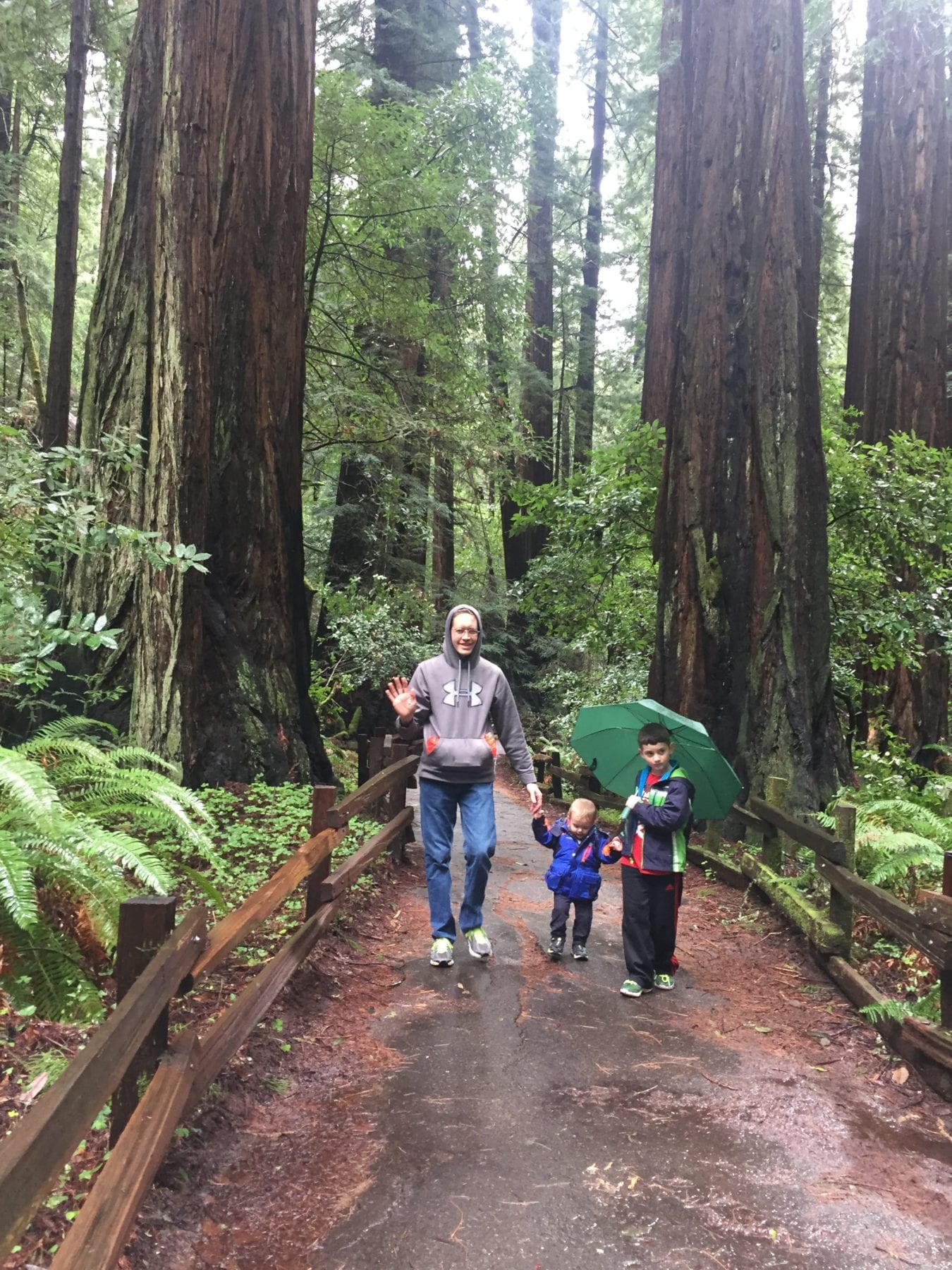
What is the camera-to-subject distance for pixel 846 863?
510 centimetres

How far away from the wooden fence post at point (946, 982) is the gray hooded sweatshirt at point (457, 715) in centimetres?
215

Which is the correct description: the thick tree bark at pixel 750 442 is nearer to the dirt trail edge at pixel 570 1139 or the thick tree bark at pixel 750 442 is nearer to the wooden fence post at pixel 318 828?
the dirt trail edge at pixel 570 1139

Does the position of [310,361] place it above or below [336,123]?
below

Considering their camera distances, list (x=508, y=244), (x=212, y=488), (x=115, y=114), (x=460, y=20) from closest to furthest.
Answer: (x=212, y=488), (x=115, y=114), (x=460, y=20), (x=508, y=244)

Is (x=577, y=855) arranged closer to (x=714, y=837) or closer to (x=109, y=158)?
(x=714, y=837)

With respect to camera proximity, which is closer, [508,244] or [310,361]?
[310,361]

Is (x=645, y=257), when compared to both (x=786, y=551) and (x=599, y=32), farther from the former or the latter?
(x=786, y=551)

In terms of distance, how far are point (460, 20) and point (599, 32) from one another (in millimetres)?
9150

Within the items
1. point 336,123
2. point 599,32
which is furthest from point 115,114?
point 599,32

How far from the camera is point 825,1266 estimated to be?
2621mm

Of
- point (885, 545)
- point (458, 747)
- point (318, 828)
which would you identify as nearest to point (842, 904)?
point (458, 747)

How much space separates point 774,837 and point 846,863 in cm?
172

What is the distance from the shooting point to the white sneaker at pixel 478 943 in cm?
529

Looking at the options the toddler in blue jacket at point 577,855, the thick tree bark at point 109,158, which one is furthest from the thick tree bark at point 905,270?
the thick tree bark at point 109,158
